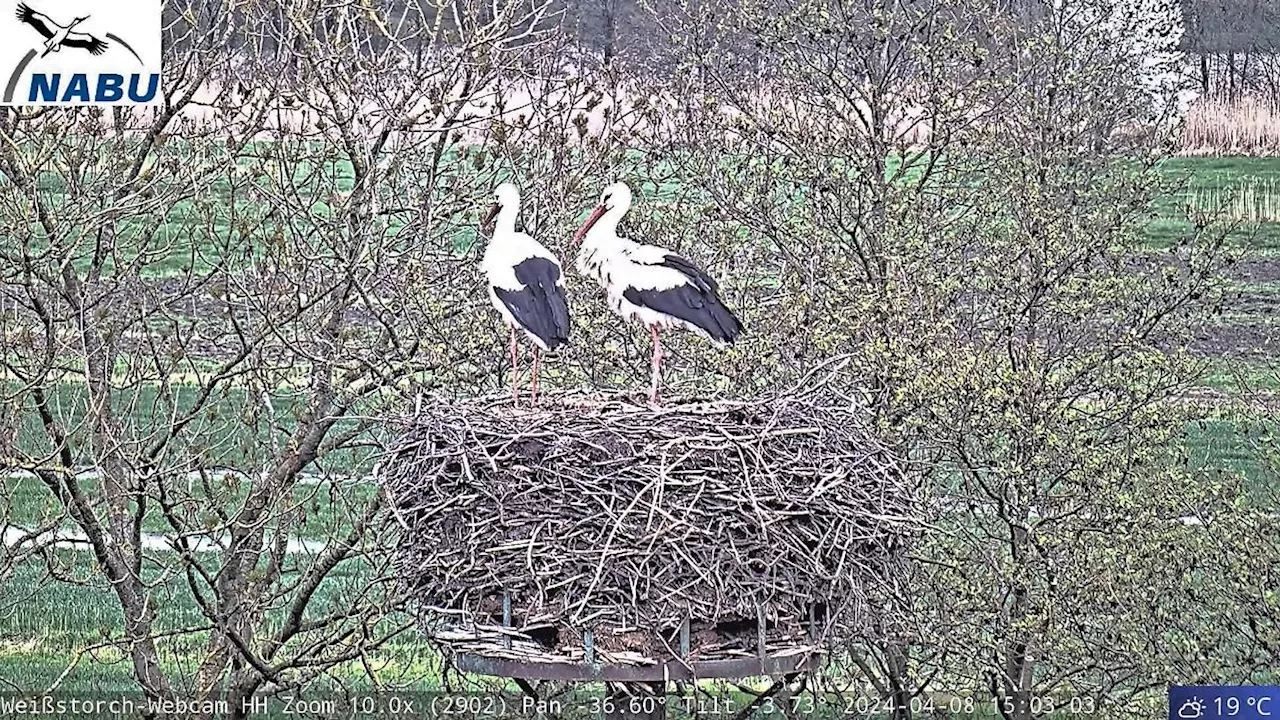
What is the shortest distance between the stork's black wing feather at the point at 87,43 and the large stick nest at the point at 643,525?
398 centimetres

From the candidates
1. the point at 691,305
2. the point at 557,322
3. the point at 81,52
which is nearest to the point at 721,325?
the point at 691,305

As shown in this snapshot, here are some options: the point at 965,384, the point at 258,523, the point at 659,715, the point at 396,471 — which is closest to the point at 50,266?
the point at 258,523

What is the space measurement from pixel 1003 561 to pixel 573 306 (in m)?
2.28

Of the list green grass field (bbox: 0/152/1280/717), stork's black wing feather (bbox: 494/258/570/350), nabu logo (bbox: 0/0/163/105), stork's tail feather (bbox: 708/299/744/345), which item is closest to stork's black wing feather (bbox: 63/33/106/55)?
nabu logo (bbox: 0/0/163/105)

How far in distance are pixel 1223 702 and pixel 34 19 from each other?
6538mm

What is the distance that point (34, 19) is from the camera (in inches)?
358

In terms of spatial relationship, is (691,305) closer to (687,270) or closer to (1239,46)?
(687,270)

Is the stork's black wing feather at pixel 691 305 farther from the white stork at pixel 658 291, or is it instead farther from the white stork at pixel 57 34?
the white stork at pixel 57 34

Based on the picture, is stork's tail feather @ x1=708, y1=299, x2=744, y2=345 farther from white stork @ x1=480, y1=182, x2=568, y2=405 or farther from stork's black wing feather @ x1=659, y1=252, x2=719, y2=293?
white stork @ x1=480, y1=182, x2=568, y2=405

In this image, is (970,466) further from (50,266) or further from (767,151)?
(50,266)

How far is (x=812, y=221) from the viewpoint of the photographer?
896 cm

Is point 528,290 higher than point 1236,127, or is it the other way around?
point 1236,127

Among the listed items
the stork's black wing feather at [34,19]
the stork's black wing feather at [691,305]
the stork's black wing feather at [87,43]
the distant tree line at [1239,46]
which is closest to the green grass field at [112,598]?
the stork's black wing feather at [87,43]

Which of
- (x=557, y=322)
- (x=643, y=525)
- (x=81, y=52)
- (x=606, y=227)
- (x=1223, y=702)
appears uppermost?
(x=81, y=52)
